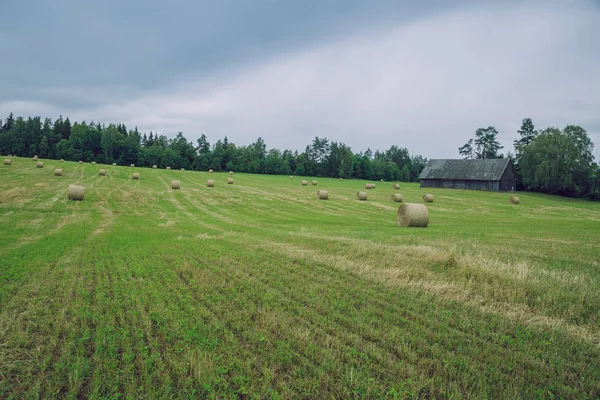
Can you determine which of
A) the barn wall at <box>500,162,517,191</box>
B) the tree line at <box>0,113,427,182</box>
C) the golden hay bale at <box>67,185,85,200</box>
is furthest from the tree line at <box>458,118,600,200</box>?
the golden hay bale at <box>67,185,85,200</box>

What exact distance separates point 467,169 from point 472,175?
3046 millimetres

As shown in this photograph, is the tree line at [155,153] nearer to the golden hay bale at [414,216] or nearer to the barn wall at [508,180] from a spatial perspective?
the barn wall at [508,180]

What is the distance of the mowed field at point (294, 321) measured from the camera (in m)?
4.41

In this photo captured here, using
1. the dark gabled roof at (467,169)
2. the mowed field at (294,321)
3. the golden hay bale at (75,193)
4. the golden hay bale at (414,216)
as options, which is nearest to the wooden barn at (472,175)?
the dark gabled roof at (467,169)

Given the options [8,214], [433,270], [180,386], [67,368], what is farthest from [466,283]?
[8,214]

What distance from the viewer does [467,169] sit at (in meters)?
79.4

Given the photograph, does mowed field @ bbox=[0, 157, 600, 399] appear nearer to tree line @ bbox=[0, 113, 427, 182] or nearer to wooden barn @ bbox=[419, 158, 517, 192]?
wooden barn @ bbox=[419, 158, 517, 192]

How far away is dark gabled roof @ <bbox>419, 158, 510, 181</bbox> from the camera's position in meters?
74.4

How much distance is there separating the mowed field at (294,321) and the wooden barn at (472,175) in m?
69.6

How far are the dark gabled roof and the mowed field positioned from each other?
230 feet

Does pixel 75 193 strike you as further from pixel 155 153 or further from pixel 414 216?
pixel 155 153

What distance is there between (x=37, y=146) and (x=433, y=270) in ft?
482

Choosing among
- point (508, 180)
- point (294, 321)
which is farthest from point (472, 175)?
point (294, 321)

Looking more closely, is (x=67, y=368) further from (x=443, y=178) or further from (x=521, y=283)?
(x=443, y=178)
